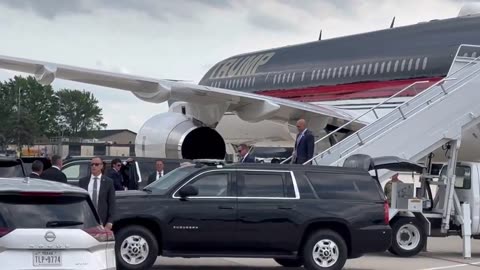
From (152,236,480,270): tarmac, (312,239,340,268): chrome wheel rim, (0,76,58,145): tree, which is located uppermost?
(0,76,58,145): tree

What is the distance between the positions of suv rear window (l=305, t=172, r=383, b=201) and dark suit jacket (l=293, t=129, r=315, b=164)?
9.05ft

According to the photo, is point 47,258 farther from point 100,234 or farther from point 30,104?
point 30,104

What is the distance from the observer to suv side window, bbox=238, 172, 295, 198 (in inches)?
529

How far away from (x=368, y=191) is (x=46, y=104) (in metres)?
87.6

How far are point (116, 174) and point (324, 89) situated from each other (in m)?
10.8

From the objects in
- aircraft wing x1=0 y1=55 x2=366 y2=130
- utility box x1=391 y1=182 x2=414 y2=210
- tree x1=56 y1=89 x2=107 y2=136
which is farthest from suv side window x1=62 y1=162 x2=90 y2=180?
tree x1=56 y1=89 x2=107 y2=136

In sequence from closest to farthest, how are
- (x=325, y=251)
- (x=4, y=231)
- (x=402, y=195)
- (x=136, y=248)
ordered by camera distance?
(x=4, y=231), (x=136, y=248), (x=325, y=251), (x=402, y=195)

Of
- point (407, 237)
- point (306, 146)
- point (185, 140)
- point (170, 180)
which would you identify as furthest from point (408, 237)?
point (185, 140)

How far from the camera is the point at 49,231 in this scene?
320 inches

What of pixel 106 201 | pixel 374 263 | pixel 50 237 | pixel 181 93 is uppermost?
pixel 181 93

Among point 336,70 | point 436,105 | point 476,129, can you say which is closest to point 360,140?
point 436,105

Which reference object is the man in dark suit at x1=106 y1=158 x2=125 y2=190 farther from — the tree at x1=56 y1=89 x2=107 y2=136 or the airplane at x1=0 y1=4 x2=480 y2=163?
the tree at x1=56 y1=89 x2=107 y2=136

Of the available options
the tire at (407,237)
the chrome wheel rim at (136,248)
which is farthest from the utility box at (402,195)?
the chrome wheel rim at (136,248)

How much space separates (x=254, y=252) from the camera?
13.1 meters
